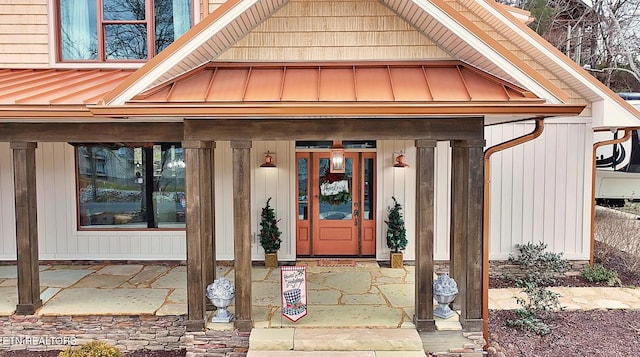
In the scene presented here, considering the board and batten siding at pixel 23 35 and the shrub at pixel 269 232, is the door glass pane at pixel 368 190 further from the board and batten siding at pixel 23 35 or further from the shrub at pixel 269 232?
the board and batten siding at pixel 23 35

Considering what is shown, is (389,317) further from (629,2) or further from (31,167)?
(629,2)

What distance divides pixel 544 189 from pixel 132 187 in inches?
320

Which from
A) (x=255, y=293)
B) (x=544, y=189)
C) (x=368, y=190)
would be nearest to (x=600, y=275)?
(x=544, y=189)

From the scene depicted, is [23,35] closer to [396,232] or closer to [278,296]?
[278,296]

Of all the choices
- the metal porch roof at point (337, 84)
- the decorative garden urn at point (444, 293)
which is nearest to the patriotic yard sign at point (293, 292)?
the decorative garden urn at point (444, 293)

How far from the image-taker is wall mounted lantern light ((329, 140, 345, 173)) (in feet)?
25.4

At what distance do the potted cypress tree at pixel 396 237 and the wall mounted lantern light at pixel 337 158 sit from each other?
1.34 m

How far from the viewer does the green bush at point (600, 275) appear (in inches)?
317

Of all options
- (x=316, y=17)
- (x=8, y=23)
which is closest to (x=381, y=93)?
(x=316, y=17)

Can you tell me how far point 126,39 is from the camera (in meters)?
7.88

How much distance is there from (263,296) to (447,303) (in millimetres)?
2746

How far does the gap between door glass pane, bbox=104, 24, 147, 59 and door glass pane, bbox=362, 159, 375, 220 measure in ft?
15.6

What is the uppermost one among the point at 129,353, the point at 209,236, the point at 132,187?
the point at 132,187

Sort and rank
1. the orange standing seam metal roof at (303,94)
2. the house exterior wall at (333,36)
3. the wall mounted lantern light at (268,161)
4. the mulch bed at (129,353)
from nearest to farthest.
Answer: the orange standing seam metal roof at (303,94)
the mulch bed at (129,353)
the house exterior wall at (333,36)
the wall mounted lantern light at (268,161)
